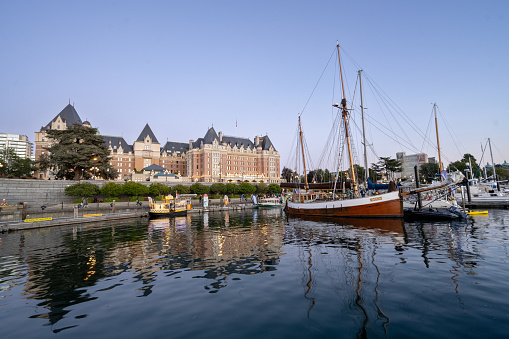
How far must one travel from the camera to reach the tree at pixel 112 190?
6225 centimetres

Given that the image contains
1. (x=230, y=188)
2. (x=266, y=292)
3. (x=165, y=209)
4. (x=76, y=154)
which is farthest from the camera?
(x=230, y=188)

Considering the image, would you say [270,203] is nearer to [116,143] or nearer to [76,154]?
[76,154]

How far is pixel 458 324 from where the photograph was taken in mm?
6102

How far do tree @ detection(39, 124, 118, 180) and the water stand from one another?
55914 millimetres

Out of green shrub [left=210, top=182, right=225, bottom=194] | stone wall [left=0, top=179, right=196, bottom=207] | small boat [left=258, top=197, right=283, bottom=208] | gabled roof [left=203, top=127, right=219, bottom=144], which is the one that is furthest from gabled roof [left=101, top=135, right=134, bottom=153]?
small boat [left=258, top=197, right=283, bottom=208]

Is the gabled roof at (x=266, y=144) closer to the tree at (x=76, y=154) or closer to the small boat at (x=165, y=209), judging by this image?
the tree at (x=76, y=154)

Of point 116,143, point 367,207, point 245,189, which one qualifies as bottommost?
point 367,207

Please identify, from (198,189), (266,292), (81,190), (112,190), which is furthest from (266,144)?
(266,292)

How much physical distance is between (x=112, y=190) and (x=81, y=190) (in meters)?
6.21

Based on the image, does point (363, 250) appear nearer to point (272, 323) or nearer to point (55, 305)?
point (272, 323)

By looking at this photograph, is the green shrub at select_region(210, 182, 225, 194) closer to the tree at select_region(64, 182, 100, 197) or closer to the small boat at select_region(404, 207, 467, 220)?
the tree at select_region(64, 182, 100, 197)

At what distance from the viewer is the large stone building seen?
425 ft

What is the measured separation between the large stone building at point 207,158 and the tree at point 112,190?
182 feet

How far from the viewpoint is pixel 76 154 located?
62.8 metres
